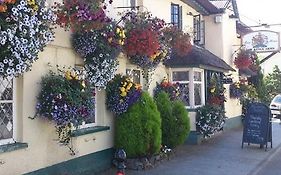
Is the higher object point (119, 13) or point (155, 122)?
point (119, 13)

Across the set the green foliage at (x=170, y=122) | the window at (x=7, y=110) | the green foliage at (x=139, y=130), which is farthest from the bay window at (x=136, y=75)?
the window at (x=7, y=110)

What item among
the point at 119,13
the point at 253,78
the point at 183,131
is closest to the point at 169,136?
the point at 183,131

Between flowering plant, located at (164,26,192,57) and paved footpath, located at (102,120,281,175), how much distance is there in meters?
3.05

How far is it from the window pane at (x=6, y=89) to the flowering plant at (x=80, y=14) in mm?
1323

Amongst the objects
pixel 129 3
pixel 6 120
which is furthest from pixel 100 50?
pixel 129 3

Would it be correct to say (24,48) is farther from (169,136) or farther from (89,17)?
(169,136)

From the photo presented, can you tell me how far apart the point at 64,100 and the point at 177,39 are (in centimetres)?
556

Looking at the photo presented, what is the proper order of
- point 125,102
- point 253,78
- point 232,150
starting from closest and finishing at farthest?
point 125,102 < point 232,150 < point 253,78

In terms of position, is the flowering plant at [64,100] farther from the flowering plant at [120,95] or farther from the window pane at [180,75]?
the window pane at [180,75]

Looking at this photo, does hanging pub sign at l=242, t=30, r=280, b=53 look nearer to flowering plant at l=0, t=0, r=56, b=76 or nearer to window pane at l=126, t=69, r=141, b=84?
window pane at l=126, t=69, r=141, b=84

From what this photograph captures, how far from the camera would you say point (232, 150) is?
13406 millimetres

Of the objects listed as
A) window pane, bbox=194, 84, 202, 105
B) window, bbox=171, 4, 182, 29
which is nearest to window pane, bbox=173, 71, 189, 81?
window pane, bbox=194, 84, 202, 105

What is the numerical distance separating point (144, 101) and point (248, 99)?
44.4ft

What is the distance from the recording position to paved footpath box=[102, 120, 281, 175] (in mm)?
9922
